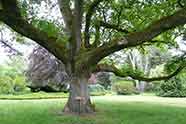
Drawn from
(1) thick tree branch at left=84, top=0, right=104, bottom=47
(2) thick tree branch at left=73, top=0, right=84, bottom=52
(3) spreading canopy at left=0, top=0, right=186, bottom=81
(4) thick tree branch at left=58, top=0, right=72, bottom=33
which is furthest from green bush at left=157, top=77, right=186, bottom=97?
(4) thick tree branch at left=58, top=0, right=72, bottom=33

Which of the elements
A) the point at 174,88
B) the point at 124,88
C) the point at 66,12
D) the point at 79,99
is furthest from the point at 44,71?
the point at 79,99

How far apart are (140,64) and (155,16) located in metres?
21.6

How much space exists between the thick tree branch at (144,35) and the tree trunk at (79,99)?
94 cm

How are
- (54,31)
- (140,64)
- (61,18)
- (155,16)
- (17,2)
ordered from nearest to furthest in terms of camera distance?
1. (17,2)
2. (54,31)
3. (61,18)
4. (155,16)
5. (140,64)

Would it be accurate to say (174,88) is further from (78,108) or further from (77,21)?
(77,21)

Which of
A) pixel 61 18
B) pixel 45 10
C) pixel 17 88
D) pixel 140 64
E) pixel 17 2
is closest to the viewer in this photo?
pixel 17 2

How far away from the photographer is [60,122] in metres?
10.4

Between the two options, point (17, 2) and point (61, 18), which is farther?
point (61, 18)

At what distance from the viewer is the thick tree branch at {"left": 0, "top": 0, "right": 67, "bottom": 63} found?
988 cm

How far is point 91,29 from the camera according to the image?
14.1 meters

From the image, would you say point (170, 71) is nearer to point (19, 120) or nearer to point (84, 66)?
point (84, 66)

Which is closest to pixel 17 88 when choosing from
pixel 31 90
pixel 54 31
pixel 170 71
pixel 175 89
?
pixel 31 90

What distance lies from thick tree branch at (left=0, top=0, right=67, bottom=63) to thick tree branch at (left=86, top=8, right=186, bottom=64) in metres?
1.18

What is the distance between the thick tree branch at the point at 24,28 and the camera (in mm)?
9875
